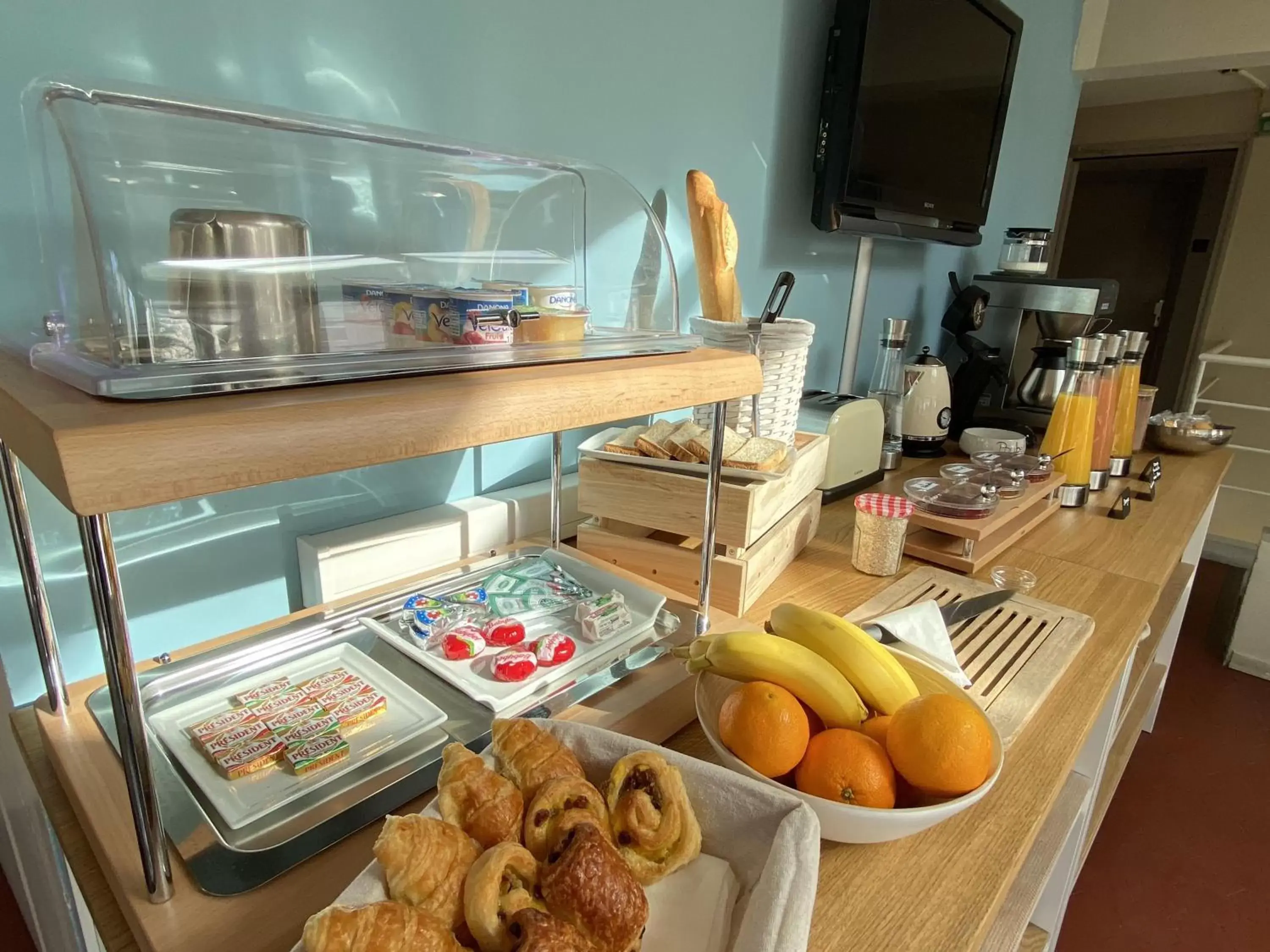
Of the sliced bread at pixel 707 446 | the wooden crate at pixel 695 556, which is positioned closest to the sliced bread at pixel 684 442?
the sliced bread at pixel 707 446

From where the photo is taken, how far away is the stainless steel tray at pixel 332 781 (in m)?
0.47

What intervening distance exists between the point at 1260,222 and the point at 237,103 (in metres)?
4.18

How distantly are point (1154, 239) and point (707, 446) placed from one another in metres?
5.07

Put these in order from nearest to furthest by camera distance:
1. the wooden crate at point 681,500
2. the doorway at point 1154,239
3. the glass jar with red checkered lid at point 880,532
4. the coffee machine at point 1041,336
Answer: the wooden crate at point 681,500
the glass jar with red checkered lid at point 880,532
the coffee machine at point 1041,336
the doorway at point 1154,239

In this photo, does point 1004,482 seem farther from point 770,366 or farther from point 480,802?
point 480,802

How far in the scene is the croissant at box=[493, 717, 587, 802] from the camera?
18.3 inches

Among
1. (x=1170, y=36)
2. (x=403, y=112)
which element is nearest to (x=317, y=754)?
(x=403, y=112)

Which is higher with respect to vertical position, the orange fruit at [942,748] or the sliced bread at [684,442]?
the sliced bread at [684,442]

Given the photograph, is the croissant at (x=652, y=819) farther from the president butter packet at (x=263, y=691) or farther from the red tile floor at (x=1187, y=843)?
the red tile floor at (x=1187, y=843)

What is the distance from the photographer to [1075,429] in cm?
136

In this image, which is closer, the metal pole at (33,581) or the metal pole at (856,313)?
the metal pole at (33,581)

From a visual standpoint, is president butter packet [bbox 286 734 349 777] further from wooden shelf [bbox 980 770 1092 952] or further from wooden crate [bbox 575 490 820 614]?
wooden shelf [bbox 980 770 1092 952]

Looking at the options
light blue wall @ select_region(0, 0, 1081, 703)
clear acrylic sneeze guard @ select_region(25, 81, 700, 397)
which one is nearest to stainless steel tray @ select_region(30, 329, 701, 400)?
clear acrylic sneeze guard @ select_region(25, 81, 700, 397)

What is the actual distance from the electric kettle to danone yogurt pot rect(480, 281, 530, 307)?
39.7 inches
